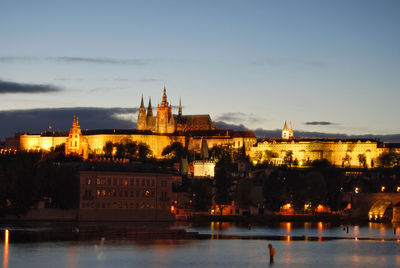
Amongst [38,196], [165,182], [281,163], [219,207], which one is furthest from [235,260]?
[281,163]

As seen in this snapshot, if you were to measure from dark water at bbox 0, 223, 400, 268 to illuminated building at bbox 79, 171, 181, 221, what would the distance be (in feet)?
53.5

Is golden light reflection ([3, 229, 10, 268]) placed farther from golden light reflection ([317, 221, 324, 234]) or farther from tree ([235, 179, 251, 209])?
tree ([235, 179, 251, 209])

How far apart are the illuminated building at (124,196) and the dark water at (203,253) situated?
53.5ft

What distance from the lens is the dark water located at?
1892 inches

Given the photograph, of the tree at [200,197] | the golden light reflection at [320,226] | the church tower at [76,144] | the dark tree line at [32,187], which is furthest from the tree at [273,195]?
the church tower at [76,144]

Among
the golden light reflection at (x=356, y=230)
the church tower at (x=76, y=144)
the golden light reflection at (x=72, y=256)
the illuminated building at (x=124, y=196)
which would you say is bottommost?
the golden light reflection at (x=72, y=256)

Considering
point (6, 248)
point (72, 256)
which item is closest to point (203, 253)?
point (72, 256)

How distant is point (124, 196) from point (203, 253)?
3303 centimetres

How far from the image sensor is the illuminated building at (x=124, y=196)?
3270 inches

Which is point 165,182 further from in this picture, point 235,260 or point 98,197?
point 235,260

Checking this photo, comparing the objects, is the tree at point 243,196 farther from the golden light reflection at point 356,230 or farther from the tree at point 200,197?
the golden light reflection at point 356,230

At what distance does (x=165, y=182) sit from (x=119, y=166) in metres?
4.61

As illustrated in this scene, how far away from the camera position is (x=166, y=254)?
51.7 m

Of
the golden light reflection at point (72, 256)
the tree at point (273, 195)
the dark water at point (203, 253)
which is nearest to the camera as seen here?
the golden light reflection at point (72, 256)
